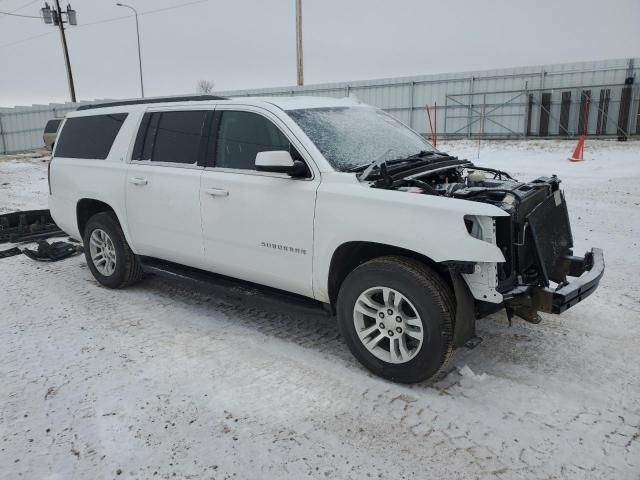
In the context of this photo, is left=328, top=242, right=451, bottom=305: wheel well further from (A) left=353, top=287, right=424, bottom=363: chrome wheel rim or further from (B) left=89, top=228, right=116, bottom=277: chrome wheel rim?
(B) left=89, top=228, right=116, bottom=277: chrome wheel rim

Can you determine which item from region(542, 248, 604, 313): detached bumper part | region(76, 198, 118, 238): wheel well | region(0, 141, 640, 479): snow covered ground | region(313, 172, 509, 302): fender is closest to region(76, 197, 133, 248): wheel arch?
region(76, 198, 118, 238): wheel well

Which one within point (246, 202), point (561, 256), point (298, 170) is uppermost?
point (298, 170)

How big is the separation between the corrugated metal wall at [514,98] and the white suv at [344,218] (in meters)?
14.8

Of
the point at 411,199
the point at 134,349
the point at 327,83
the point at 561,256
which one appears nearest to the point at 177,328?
the point at 134,349

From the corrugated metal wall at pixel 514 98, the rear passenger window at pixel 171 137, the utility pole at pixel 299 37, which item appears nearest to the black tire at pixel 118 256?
the rear passenger window at pixel 171 137

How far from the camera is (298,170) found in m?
3.82

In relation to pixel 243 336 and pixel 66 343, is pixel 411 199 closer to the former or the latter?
pixel 243 336

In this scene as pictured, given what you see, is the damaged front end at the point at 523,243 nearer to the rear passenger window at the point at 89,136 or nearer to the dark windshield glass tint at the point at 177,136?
the dark windshield glass tint at the point at 177,136

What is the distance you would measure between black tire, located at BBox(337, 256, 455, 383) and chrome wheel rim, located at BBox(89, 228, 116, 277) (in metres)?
3.07

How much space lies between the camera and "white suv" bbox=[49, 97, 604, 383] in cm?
329

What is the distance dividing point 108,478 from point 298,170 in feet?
7.47

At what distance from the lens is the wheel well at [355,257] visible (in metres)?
3.50

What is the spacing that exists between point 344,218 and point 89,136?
360 centimetres

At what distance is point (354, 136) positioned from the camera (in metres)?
4.27
